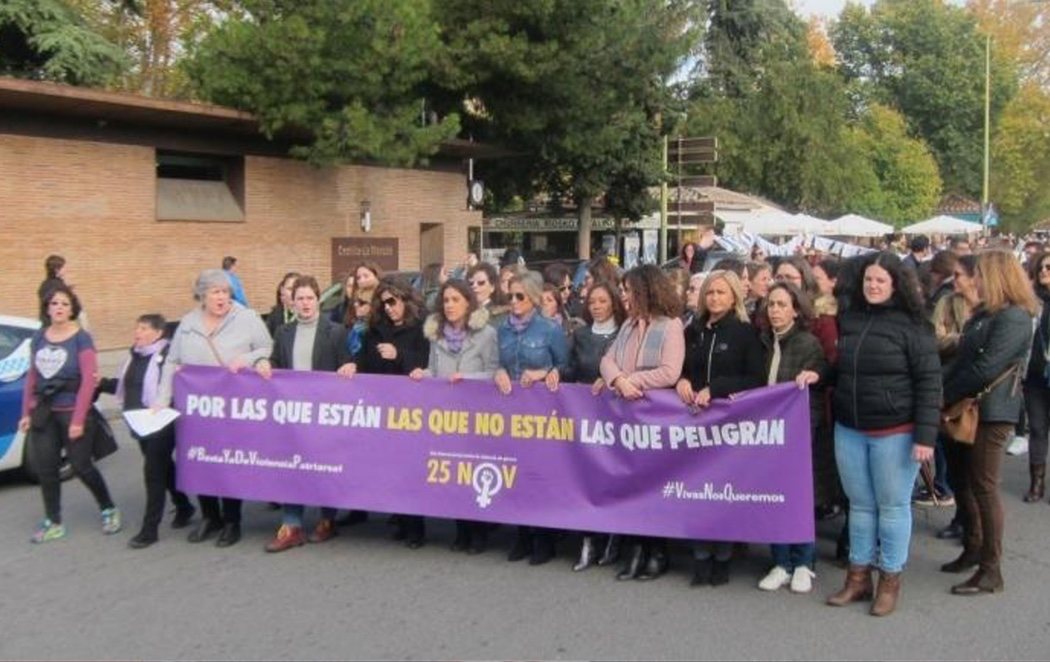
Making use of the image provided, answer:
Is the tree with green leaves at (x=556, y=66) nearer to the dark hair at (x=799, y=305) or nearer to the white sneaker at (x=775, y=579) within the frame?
the dark hair at (x=799, y=305)

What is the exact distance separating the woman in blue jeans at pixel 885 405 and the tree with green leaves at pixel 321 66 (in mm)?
15724

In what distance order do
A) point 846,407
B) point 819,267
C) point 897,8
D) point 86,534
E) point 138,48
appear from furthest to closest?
point 897,8, point 138,48, point 819,267, point 86,534, point 846,407

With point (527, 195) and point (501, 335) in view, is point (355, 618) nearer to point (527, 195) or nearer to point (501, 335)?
point (501, 335)

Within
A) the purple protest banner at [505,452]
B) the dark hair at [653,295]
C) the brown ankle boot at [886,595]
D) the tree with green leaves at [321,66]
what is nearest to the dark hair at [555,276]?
the purple protest banner at [505,452]

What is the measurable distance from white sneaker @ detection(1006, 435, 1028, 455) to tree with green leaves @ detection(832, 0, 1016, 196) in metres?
61.8

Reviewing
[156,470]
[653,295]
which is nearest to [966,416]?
[653,295]

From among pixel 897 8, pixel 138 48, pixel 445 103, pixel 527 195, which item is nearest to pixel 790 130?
pixel 527 195

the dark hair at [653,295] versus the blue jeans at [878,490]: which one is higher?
the dark hair at [653,295]

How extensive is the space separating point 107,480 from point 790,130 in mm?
38482

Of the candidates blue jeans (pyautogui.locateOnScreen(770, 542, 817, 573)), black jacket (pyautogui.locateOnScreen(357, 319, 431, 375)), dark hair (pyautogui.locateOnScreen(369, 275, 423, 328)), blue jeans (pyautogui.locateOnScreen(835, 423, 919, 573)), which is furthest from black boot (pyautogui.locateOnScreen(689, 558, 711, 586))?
dark hair (pyautogui.locateOnScreen(369, 275, 423, 328))

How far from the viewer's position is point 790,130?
43281 millimetres

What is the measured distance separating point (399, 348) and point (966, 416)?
348cm

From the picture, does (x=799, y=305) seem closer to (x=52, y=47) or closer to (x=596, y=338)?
(x=596, y=338)

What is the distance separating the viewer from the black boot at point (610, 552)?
6309 millimetres
